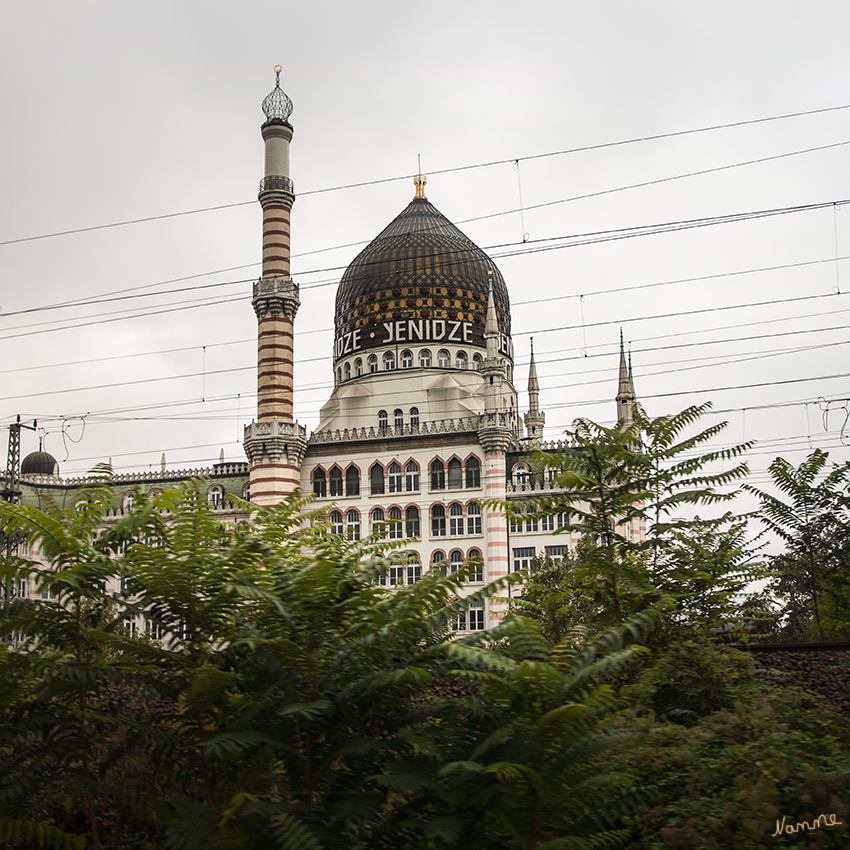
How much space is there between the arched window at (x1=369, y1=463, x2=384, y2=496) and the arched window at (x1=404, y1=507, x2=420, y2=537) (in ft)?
5.05

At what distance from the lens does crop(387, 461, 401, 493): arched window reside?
4053cm

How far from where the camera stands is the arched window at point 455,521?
129 ft

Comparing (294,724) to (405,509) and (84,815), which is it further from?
(405,509)

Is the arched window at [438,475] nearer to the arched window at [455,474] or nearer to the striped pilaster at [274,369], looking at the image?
the arched window at [455,474]

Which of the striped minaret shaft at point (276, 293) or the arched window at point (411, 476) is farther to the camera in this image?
the arched window at point (411, 476)

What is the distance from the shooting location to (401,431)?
41.2 metres

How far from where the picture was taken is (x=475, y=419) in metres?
40.7

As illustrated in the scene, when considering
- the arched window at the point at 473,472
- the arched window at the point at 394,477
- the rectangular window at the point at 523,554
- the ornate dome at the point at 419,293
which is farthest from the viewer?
the ornate dome at the point at 419,293

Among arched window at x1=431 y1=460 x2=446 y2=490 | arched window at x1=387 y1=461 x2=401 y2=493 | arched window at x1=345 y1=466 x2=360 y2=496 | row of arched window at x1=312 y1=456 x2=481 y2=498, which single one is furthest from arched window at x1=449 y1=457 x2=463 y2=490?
arched window at x1=345 y1=466 x2=360 y2=496

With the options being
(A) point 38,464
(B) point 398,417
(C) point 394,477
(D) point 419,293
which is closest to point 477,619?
(C) point 394,477

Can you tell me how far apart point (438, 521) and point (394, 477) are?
278 centimetres

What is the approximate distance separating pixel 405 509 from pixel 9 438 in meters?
17.8

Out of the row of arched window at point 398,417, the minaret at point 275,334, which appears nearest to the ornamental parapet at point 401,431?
the minaret at point 275,334

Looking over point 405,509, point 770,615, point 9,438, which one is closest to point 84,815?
point 770,615
